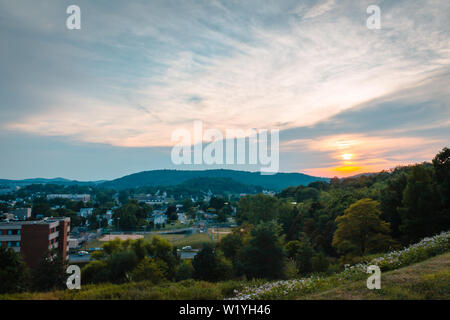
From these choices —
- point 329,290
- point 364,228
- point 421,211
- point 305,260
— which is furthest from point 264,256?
point 421,211

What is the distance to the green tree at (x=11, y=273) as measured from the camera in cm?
938

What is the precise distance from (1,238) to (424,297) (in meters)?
39.8

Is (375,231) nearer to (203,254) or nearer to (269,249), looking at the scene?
(269,249)

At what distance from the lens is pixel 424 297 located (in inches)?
226

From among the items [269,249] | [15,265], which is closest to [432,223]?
[269,249]

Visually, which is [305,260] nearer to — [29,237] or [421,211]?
[421,211]

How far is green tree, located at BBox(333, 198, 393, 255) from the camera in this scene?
2006 cm

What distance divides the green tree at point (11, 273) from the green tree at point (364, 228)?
64.1ft

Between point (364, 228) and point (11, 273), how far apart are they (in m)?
20.8

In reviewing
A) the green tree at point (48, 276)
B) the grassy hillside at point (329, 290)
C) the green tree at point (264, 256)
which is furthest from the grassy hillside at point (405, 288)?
the green tree at point (264, 256)

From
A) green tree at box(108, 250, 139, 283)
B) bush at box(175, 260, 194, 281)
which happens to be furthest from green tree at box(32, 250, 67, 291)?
green tree at box(108, 250, 139, 283)

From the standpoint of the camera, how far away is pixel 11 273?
10.3m

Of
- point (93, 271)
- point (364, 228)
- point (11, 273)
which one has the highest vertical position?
point (11, 273)
